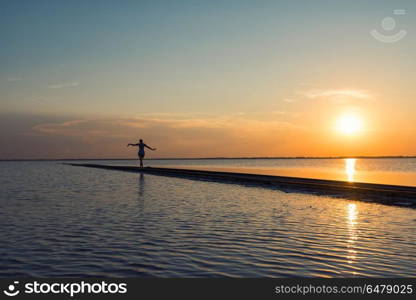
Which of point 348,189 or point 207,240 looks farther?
point 348,189

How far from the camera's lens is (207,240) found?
10.8 meters

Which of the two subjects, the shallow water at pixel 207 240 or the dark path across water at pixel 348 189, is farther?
the dark path across water at pixel 348 189

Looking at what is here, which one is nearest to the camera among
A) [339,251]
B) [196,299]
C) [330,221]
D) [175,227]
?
[196,299]

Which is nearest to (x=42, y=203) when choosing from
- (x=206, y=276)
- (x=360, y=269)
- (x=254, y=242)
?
(x=254, y=242)

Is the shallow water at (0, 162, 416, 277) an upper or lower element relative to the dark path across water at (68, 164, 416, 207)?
lower

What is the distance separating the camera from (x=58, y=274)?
7578 mm

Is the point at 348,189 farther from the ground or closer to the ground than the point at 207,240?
farther from the ground

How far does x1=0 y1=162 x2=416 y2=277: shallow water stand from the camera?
7.98 metres

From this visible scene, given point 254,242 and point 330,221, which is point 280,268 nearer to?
point 254,242

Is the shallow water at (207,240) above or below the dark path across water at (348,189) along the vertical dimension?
below

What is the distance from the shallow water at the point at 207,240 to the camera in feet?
26.2

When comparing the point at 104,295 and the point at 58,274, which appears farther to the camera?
the point at 58,274

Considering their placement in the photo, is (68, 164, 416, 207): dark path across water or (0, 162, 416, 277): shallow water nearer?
(0, 162, 416, 277): shallow water

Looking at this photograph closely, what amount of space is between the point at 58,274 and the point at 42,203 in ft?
42.5
